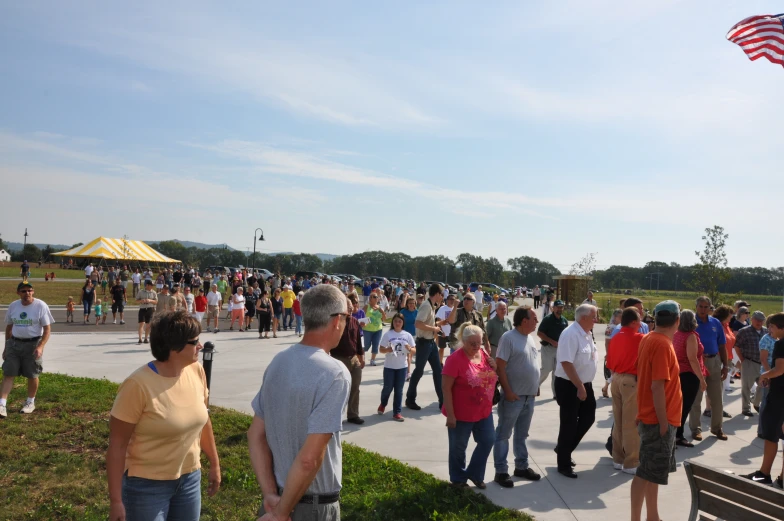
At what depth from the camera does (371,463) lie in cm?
623

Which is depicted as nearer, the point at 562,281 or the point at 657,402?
the point at 657,402

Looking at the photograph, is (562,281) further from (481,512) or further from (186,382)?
(186,382)

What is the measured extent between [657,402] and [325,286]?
3321 mm

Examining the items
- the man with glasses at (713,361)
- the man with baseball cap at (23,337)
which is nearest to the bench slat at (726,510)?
the man with glasses at (713,361)

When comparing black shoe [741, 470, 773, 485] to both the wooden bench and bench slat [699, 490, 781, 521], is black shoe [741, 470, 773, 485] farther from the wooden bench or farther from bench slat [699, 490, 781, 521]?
bench slat [699, 490, 781, 521]

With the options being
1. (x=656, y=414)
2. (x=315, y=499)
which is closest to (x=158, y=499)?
(x=315, y=499)

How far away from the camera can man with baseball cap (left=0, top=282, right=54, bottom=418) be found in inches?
294

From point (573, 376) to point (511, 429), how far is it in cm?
87

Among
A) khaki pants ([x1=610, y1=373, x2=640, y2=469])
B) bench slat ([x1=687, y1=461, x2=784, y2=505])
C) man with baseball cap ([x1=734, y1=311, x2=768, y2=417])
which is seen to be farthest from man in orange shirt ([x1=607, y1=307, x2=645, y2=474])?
man with baseball cap ([x1=734, y1=311, x2=768, y2=417])

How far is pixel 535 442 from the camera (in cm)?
750

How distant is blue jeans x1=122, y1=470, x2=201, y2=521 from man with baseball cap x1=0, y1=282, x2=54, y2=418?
5402 millimetres

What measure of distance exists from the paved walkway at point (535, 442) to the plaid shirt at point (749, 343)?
1.04 m

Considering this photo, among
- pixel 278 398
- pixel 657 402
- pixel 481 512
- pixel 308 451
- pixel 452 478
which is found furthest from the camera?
pixel 452 478

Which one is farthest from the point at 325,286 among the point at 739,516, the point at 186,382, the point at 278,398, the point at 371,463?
the point at 371,463
